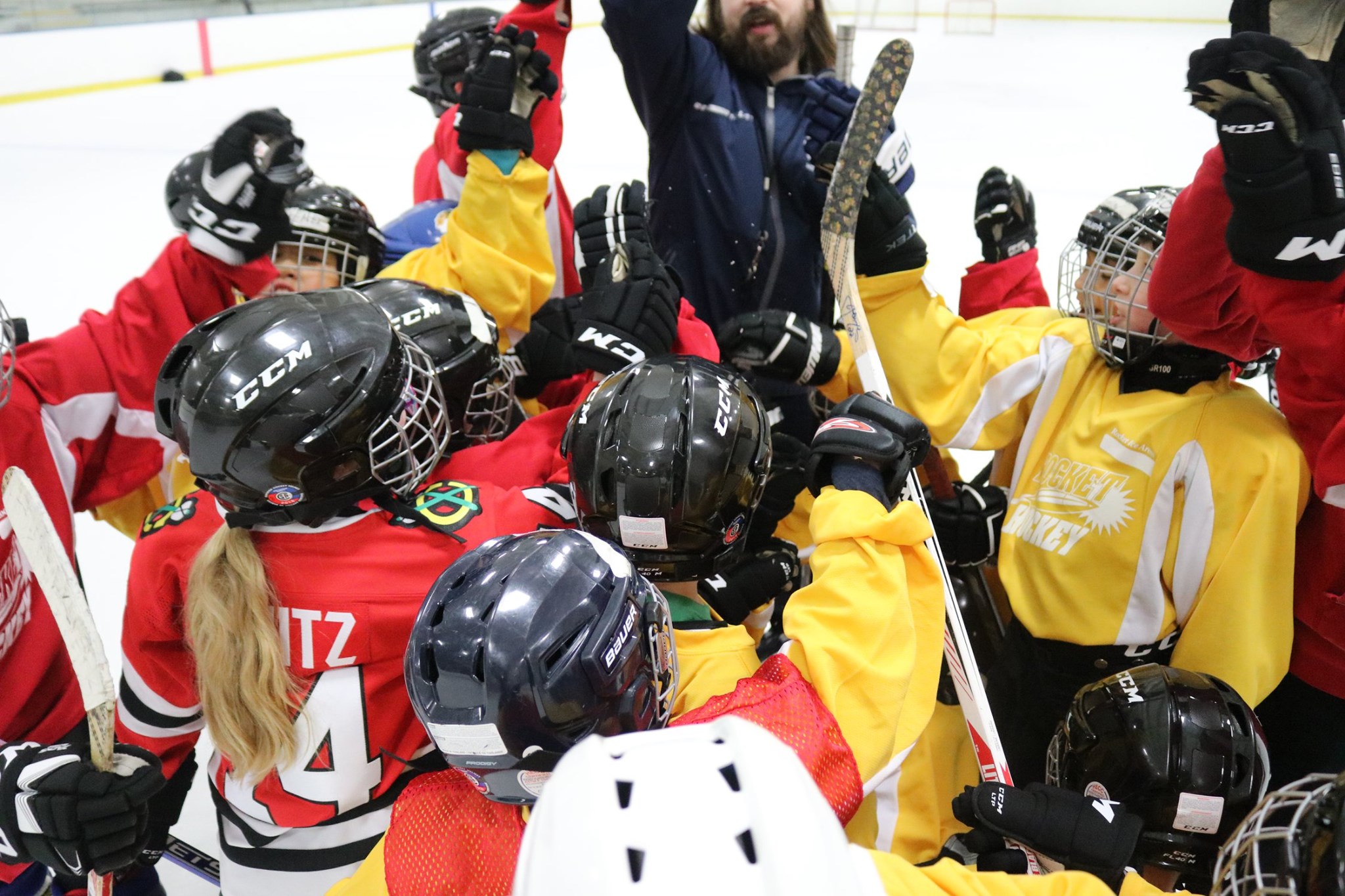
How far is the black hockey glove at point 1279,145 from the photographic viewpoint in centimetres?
96

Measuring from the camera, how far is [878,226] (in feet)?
5.23

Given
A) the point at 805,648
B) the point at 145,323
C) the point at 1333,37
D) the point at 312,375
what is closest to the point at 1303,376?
the point at 1333,37

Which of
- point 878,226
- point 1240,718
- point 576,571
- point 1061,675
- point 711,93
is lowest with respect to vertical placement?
point 1061,675

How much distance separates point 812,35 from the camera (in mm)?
2170

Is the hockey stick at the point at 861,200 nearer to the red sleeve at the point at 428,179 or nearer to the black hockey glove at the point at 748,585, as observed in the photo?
the black hockey glove at the point at 748,585

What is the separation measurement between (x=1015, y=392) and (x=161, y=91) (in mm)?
7838

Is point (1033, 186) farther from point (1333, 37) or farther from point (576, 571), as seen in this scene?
point (576, 571)

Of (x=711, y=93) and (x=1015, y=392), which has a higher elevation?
(x=711, y=93)

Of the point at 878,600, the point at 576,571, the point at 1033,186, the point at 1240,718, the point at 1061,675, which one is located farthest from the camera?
the point at 1033,186

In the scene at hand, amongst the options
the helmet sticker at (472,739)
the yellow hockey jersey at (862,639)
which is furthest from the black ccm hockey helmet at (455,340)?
the helmet sticker at (472,739)

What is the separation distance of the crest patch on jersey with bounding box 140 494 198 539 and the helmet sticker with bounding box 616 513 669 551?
51 cm

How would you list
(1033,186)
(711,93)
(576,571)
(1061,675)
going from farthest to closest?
(1033,186)
(711,93)
(1061,675)
(576,571)

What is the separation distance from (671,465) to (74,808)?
0.72 metres

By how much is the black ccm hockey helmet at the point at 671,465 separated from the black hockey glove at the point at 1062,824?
Result: 0.39 m
